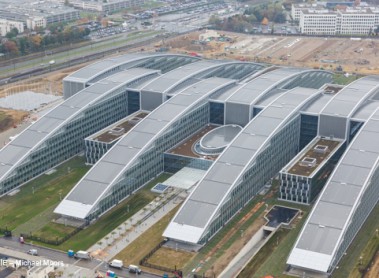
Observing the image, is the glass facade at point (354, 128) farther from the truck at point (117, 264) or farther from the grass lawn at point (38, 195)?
the truck at point (117, 264)

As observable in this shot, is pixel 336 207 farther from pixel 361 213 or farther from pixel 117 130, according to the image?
pixel 117 130

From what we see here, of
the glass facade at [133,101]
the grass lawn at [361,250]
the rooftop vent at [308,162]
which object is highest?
the glass facade at [133,101]

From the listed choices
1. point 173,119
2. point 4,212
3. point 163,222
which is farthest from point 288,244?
point 4,212

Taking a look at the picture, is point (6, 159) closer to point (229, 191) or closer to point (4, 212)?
point (4, 212)

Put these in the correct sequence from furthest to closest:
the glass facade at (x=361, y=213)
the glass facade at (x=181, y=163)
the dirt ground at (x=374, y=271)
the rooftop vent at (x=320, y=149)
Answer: the glass facade at (x=181, y=163)
the rooftop vent at (x=320, y=149)
the glass facade at (x=361, y=213)
the dirt ground at (x=374, y=271)

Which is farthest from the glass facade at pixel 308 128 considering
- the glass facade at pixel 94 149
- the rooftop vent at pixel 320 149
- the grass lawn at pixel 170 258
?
the grass lawn at pixel 170 258

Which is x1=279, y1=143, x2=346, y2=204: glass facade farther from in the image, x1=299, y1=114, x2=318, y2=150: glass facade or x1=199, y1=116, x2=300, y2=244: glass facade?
x1=299, y1=114, x2=318, y2=150: glass facade

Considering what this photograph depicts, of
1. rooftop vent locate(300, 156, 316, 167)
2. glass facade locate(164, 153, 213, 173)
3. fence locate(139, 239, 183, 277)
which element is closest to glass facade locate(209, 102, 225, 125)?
glass facade locate(164, 153, 213, 173)
